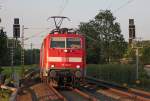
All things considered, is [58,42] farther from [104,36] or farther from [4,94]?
[104,36]

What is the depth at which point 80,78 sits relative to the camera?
26.3m

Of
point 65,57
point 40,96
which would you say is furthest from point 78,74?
point 40,96

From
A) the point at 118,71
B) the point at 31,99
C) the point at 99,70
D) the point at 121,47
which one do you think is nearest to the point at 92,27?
the point at 121,47

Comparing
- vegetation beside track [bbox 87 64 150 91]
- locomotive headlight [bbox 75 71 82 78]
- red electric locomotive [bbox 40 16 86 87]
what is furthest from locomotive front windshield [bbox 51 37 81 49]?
vegetation beside track [bbox 87 64 150 91]

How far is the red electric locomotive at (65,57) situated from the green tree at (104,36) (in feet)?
192

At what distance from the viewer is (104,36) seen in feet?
323

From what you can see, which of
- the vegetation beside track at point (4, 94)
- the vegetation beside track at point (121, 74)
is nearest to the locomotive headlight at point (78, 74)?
the vegetation beside track at point (4, 94)

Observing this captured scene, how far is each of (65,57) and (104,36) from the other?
238 ft

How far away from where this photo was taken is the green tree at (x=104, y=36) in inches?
3467

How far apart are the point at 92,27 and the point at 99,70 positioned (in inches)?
1848

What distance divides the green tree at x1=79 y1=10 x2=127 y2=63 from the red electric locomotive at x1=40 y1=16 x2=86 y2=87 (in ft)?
192

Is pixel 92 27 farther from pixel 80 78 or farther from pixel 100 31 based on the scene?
pixel 80 78

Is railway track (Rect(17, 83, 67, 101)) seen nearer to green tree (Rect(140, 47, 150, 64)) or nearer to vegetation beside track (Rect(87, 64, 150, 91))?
vegetation beside track (Rect(87, 64, 150, 91))

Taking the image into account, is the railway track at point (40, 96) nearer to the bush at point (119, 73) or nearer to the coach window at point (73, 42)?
the coach window at point (73, 42)
